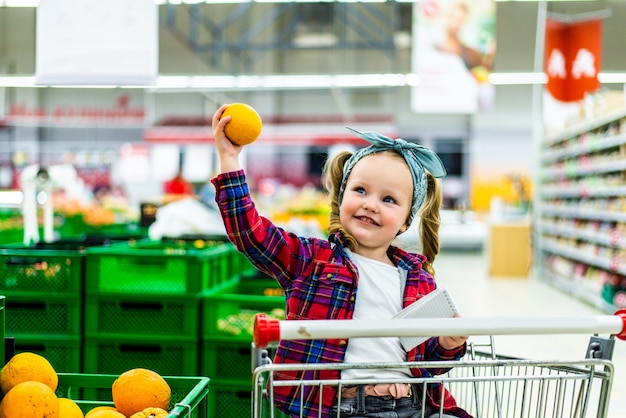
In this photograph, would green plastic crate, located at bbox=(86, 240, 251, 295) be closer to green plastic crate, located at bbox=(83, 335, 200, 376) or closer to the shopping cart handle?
green plastic crate, located at bbox=(83, 335, 200, 376)

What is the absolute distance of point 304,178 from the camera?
22.1 meters

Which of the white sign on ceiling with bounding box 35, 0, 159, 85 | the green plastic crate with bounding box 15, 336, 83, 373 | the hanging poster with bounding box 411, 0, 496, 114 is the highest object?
the hanging poster with bounding box 411, 0, 496, 114

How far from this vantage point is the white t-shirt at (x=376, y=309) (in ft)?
5.76

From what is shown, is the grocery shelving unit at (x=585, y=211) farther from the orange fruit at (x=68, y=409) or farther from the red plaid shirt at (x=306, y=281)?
the orange fruit at (x=68, y=409)

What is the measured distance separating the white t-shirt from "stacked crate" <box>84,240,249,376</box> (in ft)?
5.62

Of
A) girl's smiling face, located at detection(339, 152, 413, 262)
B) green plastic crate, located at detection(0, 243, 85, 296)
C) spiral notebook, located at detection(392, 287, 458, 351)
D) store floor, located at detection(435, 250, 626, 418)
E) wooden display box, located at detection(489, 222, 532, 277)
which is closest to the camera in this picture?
spiral notebook, located at detection(392, 287, 458, 351)

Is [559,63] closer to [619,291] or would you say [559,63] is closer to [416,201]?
[619,291]

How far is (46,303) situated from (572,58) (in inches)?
289

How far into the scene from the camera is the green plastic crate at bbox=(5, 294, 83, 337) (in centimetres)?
354

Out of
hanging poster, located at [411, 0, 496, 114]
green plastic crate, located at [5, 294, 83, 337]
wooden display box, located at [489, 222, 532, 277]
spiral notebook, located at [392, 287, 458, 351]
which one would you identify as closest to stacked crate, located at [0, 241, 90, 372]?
green plastic crate, located at [5, 294, 83, 337]

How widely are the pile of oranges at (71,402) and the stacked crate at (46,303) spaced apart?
5.96 ft

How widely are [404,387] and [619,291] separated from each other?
22.6 ft

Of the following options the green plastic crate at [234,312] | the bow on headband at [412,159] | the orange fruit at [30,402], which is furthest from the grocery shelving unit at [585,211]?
the orange fruit at [30,402]

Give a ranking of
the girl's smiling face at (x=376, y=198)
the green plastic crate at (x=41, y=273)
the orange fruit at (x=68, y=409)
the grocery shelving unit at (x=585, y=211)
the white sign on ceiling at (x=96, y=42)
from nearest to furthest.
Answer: the orange fruit at (x=68, y=409) → the girl's smiling face at (x=376, y=198) → the white sign on ceiling at (x=96, y=42) → the green plastic crate at (x=41, y=273) → the grocery shelving unit at (x=585, y=211)
